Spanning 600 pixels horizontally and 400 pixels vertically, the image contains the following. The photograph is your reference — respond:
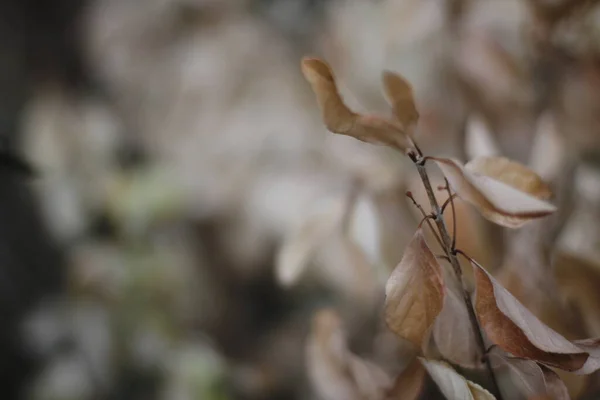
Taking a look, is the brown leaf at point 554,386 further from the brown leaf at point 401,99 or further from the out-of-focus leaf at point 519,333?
the brown leaf at point 401,99

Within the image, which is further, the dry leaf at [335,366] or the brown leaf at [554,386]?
the dry leaf at [335,366]

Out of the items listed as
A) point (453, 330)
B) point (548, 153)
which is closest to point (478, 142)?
point (548, 153)

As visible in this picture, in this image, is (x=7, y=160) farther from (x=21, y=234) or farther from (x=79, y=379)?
(x=21, y=234)

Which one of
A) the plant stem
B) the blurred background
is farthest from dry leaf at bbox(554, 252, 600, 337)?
the plant stem

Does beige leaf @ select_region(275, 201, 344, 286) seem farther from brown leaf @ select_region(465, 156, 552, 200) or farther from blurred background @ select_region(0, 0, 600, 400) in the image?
brown leaf @ select_region(465, 156, 552, 200)

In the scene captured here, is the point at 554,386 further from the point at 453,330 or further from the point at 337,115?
the point at 337,115

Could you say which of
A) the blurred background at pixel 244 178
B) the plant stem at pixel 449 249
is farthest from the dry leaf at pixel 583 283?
the plant stem at pixel 449 249
